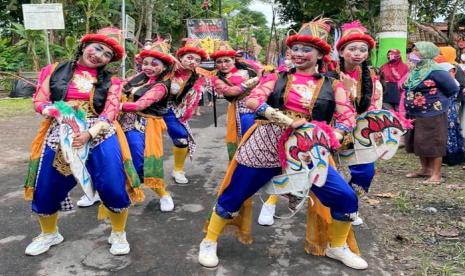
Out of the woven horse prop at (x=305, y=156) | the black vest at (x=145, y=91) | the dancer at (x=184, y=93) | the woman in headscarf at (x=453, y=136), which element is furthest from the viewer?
the woman in headscarf at (x=453, y=136)

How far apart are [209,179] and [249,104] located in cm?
307

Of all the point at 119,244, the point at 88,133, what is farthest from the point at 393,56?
the point at 88,133

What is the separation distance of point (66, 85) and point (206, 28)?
39.5 feet

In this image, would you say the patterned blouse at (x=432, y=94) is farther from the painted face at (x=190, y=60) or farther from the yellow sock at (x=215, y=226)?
the yellow sock at (x=215, y=226)

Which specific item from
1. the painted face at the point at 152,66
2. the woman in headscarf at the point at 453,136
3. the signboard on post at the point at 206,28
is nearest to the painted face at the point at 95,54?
the painted face at the point at 152,66

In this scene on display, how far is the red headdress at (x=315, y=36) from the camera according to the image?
3.22 metres

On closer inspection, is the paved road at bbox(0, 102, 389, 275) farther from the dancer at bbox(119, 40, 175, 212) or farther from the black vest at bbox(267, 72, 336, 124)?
the black vest at bbox(267, 72, 336, 124)

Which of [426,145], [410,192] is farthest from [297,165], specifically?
[426,145]

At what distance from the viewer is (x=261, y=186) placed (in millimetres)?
3465

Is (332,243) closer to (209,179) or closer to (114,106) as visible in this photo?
(114,106)

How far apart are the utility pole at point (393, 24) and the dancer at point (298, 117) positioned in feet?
16.0

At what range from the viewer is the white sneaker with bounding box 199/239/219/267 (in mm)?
3494

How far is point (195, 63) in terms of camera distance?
5328mm

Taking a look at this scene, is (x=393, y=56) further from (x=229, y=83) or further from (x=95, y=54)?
(x=95, y=54)
